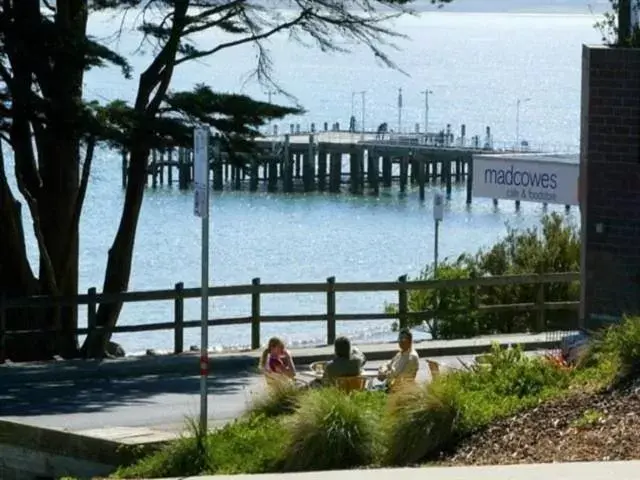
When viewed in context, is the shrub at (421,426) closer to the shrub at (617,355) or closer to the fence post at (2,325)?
the shrub at (617,355)

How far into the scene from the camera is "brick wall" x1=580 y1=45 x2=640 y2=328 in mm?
18953

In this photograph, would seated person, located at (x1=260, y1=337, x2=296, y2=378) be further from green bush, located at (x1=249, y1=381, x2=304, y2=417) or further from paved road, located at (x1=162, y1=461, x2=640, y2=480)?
paved road, located at (x1=162, y1=461, x2=640, y2=480)


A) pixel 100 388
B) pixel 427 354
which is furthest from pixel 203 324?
pixel 427 354

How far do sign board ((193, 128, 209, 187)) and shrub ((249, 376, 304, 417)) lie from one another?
2.54 metres

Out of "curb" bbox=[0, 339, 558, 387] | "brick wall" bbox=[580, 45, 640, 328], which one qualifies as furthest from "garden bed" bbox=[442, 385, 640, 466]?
"curb" bbox=[0, 339, 558, 387]

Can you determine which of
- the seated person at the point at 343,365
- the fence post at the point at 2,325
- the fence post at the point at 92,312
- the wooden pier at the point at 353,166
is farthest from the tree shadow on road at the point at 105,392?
the wooden pier at the point at 353,166

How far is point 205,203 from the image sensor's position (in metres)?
13.5

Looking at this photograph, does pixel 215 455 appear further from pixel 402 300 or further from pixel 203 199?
pixel 402 300

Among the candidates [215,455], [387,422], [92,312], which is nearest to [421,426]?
[387,422]

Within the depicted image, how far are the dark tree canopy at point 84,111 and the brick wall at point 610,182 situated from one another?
758 centimetres

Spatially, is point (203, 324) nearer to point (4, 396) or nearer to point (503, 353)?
point (503, 353)

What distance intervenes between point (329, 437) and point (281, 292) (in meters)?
13.2

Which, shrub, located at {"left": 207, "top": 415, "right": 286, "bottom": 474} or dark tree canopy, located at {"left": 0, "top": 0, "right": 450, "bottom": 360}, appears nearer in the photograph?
shrub, located at {"left": 207, "top": 415, "right": 286, "bottom": 474}

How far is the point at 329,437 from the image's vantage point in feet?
42.1
